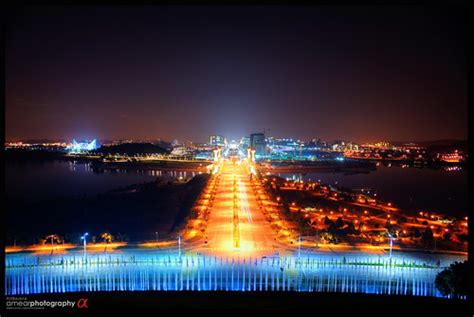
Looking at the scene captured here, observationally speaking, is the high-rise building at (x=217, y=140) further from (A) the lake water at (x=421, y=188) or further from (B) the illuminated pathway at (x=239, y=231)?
(B) the illuminated pathway at (x=239, y=231)

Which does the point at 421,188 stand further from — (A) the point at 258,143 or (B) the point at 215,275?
(A) the point at 258,143

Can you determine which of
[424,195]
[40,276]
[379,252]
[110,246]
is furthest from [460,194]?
[40,276]

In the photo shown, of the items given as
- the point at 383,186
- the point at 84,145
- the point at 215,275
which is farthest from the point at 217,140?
the point at 215,275

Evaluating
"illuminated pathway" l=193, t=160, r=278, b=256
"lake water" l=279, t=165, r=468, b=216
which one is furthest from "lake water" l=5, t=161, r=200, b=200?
"lake water" l=279, t=165, r=468, b=216

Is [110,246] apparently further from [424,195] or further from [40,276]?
[424,195]

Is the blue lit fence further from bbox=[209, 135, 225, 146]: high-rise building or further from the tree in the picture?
bbox=[209, 135, 225, 146]: high-rise building

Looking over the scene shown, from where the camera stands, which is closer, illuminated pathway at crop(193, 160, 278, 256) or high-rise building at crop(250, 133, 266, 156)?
illuminated pathway at crop(193, 160, 278, 256)

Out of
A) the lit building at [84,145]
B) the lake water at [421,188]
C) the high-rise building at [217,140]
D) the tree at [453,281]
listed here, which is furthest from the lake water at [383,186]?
the high-rise building at [217,140]
